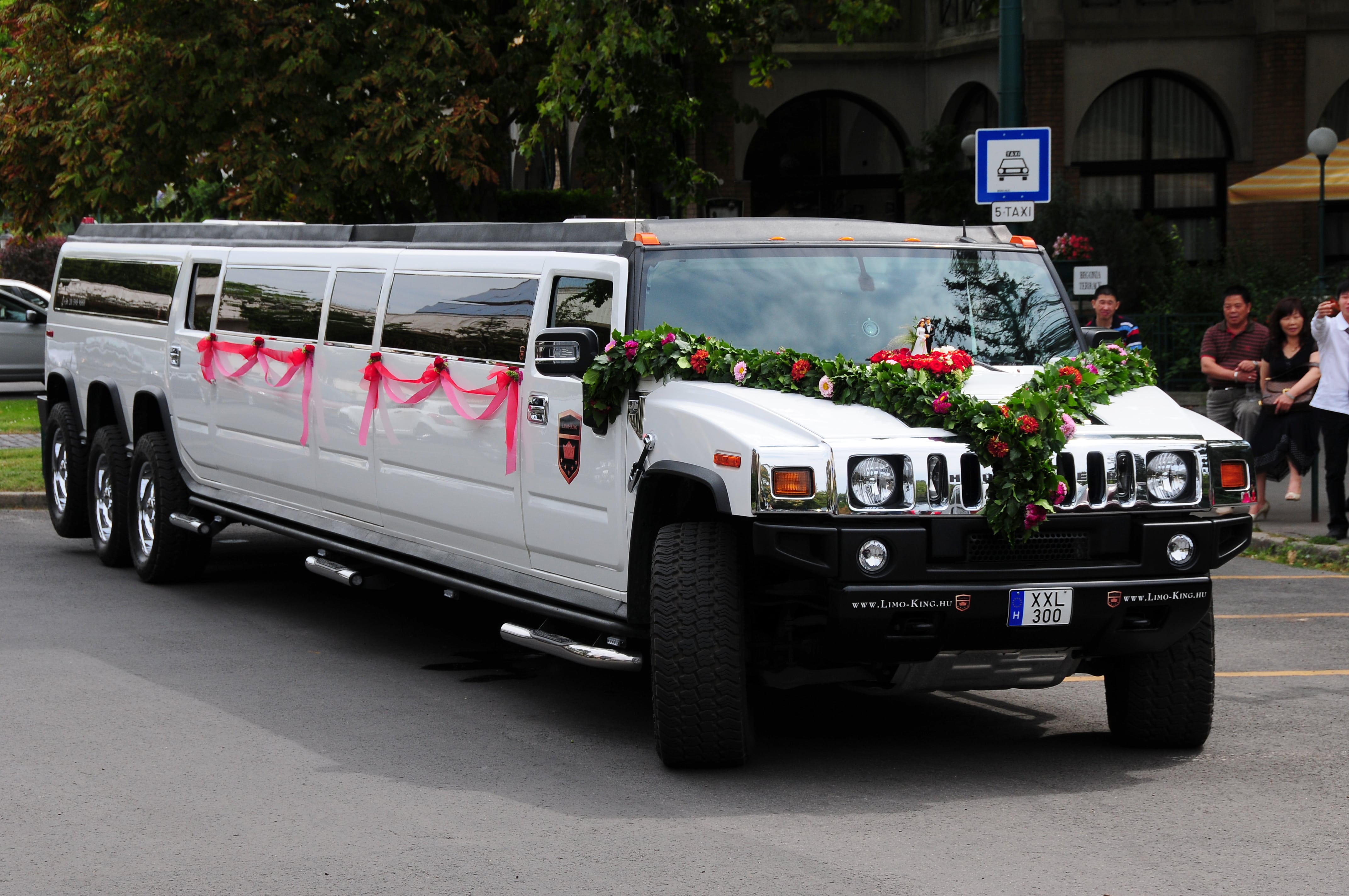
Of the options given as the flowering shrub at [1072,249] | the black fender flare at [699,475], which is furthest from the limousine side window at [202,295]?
the flowering shrub at [1072,249]

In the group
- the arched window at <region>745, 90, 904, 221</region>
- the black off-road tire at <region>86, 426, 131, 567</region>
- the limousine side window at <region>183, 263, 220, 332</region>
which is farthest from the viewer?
the arched window at <region>745, 90, 904, 221</region>

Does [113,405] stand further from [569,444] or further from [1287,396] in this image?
[1287,396]

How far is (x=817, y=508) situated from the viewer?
6.10 metres

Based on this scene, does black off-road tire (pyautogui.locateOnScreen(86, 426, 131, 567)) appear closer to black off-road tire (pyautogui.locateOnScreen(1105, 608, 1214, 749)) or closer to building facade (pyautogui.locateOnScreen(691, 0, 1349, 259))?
black off-road tire (pyautogui.locateOnScreen(1105, 608, 1214, 749))

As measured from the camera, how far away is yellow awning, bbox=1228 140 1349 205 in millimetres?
23625

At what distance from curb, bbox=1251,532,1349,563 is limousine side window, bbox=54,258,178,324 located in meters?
7.38

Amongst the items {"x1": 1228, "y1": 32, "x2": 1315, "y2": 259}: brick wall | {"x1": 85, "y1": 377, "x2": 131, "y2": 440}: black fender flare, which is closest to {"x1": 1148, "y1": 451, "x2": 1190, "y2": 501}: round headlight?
{"x1": 85, "y1": 377, "x2": 131, "y2": 440}: black fender flare

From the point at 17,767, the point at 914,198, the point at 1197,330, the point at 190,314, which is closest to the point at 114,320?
the point at 190,314

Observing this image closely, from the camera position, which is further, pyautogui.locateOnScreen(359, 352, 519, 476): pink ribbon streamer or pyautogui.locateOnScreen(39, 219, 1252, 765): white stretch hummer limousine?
pyautogui.locateOnScreen(359, 352, 519, 476): pink ribbon streamer

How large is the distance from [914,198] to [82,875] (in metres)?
27.1

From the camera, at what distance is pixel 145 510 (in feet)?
37.6

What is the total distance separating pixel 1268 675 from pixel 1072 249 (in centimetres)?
1517

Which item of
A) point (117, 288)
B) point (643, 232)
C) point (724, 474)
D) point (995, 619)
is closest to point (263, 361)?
point (117, 288)

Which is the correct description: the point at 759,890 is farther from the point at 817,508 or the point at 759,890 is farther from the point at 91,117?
the point at 91,117
